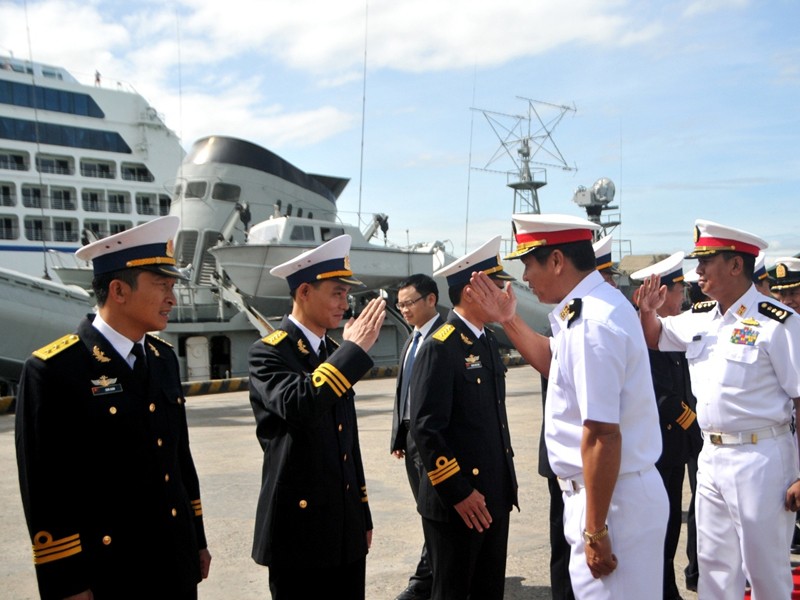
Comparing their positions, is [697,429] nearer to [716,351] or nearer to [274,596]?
[716,351]

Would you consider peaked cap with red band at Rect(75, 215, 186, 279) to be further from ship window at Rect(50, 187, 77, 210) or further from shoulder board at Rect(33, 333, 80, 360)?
ship window at Rect(50, 187, 77, 210)

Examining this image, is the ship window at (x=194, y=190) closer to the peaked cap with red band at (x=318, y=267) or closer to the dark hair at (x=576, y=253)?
the peaked cap with red band at (x=318, y=267)

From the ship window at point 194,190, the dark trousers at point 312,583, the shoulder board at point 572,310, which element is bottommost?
the dark trousers at point 312,583

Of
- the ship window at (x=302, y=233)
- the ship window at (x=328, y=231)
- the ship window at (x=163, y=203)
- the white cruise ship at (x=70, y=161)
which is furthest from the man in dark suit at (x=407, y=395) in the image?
the ship window at (x=163, y=203)

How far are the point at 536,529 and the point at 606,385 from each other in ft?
10.5

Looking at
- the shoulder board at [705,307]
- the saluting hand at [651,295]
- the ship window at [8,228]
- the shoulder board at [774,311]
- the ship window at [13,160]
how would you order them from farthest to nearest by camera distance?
1. the ship window at [13,160]
2. the ship window at [8,228]
3. the shoulder board at [705,307]
4. the saluting hand at [651,295]
5. the shoulder board at [774,311]

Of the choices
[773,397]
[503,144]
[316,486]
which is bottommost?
[316,486]

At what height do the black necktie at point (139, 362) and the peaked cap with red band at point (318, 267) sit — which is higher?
the peaked cap with red band at point (318, 267)

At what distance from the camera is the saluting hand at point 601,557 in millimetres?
2215

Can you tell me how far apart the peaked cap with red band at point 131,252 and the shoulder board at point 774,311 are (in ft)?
8.27

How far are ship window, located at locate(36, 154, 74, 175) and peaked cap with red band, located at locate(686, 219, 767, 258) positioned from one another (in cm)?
3109

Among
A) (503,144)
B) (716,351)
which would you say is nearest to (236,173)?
(503,144)

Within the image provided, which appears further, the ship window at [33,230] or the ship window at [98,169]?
the ship window at [98,169]

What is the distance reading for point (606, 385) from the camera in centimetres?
221
